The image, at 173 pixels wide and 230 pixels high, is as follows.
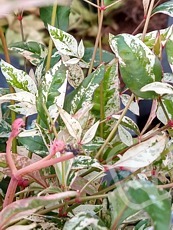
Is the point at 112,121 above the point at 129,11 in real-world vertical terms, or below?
below

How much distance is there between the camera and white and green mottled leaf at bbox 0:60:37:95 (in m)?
0.43

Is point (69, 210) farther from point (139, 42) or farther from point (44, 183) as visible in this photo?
point (139, 42)

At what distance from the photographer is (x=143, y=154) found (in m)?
0.35

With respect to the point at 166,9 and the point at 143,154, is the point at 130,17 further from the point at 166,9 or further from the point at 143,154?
the point at 143,154

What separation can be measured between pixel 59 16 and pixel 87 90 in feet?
0.51

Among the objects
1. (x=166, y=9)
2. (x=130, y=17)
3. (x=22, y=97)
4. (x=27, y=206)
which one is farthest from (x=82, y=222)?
(x=130, y=17)

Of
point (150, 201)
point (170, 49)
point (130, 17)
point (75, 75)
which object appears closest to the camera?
point (150, 201)

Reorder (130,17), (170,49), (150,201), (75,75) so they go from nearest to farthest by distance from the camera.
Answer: (150,201) < (170,49) < (75,75) < (130,17)

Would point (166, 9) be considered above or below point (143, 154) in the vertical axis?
above

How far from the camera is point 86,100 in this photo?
41 centimetres

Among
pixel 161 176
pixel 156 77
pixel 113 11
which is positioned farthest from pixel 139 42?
pixel 113 11

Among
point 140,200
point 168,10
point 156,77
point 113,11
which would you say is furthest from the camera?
point 113,11

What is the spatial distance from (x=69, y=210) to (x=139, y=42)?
0.15m

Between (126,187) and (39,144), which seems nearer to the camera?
(126,187)
